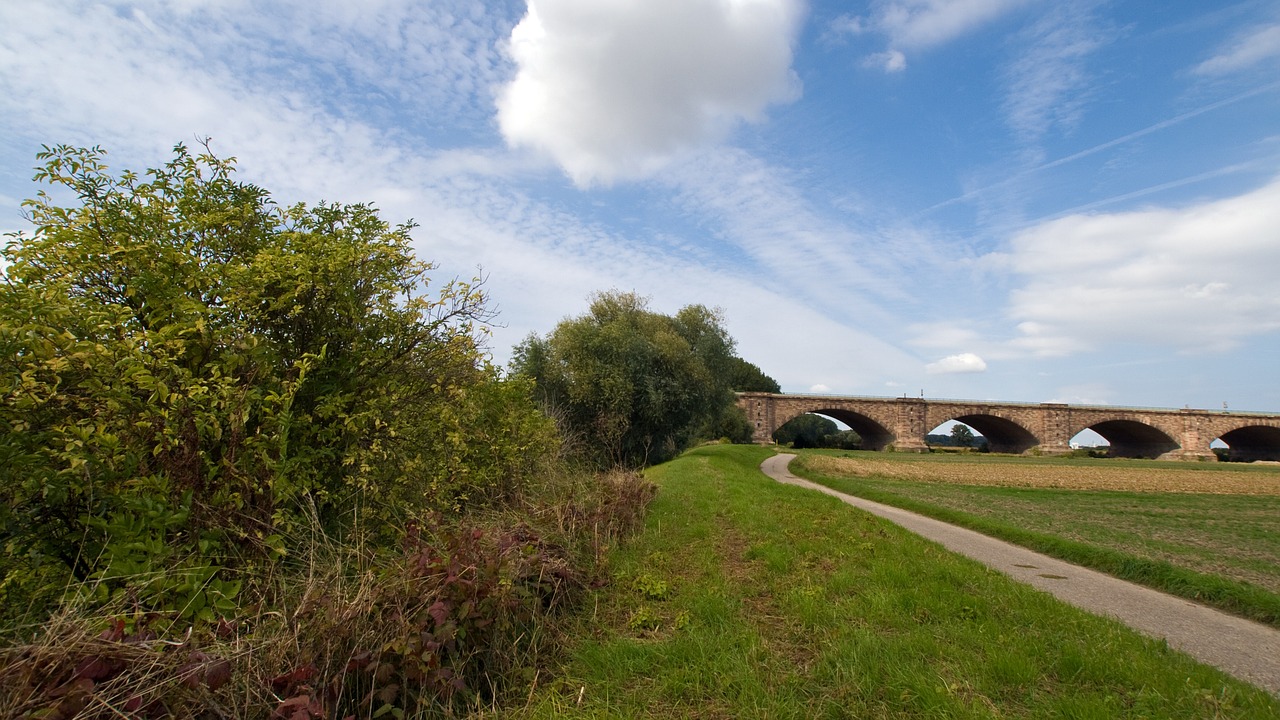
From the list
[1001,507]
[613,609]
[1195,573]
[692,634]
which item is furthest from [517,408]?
[1001,507]

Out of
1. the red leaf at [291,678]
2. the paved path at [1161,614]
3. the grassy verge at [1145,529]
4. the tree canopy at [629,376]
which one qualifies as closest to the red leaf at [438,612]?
the red leaf at [291,678]

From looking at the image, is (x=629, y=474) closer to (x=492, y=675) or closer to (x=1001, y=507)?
(x=492, y=675)

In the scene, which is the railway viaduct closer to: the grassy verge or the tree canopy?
the tree canopy

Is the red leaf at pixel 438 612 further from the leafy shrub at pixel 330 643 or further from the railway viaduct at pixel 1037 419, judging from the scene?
the railway viaduct at pixel 1037 419

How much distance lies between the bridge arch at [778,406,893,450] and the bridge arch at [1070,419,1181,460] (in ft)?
60.5

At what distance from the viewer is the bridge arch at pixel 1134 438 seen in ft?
200

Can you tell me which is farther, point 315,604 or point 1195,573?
point 1195,573

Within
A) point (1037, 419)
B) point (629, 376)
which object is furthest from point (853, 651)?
point (1037, 419)

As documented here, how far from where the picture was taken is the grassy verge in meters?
7.31

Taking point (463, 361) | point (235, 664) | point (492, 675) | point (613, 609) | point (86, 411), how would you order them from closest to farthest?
1. point (235, 664)
2. point (86, 411)
3. point (492, 675)
4. point (613, 609)
5. point (463, 361)

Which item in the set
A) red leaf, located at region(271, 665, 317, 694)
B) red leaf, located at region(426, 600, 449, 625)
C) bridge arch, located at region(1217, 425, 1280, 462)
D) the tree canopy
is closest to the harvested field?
the tree canopy

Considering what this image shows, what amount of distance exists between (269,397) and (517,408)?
5692 mm

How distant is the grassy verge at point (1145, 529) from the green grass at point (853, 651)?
296cm

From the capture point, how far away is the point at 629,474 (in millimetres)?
10734
